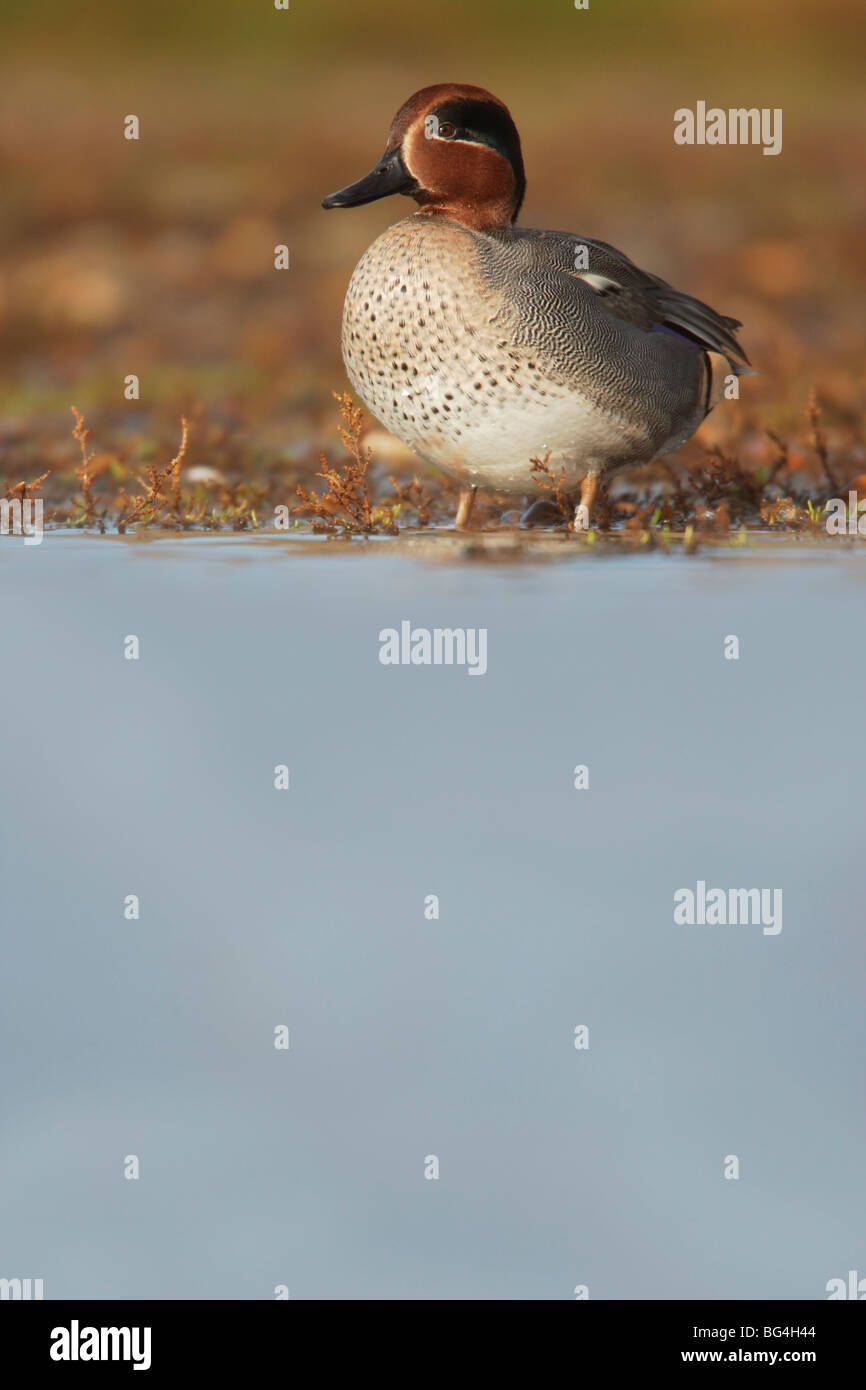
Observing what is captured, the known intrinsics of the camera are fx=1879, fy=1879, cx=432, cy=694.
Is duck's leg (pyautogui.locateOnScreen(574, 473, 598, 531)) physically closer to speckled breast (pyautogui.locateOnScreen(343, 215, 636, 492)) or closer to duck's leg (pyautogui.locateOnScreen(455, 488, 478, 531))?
speckled breast (pyautogui.locateOnScreen(343, 215, 636, 492))

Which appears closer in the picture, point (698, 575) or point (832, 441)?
point (698, 575)

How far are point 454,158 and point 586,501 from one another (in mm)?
1220

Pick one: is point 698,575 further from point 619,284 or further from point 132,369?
point 132,369

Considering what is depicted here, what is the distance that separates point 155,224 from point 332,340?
294 cm

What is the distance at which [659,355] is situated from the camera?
21.0 ft

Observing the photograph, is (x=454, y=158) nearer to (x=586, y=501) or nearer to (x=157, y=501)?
(x=586, y=501)

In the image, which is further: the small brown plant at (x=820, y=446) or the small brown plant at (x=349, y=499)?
the small brown plant at (x=820, y=446)

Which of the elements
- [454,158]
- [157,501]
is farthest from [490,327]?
[157,501]

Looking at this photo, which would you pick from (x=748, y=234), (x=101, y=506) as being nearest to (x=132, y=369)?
(x=101, y=506)

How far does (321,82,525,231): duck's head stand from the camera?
6066mm

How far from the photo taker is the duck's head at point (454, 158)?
6066mm

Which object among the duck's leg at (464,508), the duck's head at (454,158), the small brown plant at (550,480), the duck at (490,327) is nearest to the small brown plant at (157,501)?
the duck at (490,327)

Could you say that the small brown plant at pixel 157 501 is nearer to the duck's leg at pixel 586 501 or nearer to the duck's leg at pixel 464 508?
the duck's leg at pixel 464 508

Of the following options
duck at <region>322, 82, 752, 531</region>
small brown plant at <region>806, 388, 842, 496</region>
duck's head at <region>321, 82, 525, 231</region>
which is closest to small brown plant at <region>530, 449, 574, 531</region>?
duck at <region>322, 82, 752, 531</region>
